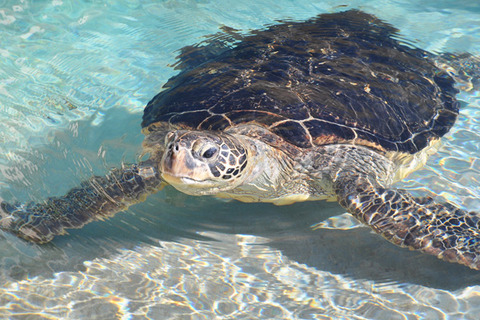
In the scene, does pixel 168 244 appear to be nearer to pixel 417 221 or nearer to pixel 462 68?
pixel 417 221

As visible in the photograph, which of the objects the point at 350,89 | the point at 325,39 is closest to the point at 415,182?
the point at 350,89

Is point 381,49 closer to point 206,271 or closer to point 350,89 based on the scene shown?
point 350,89

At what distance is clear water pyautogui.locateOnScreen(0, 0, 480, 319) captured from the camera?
3457 mm

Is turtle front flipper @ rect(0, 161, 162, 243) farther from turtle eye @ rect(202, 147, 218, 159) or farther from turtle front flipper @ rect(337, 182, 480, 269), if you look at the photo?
turtle front flipper @ rect(337, 182, 480, 269)

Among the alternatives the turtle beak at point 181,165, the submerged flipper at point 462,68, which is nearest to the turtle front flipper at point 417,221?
the turtle beak at point 181,165

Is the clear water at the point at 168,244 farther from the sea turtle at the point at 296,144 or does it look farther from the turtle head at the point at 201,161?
the turtle head at the point at 201,161

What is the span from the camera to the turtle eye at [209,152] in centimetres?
348

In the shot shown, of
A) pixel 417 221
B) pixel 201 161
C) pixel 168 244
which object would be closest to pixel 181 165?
pixel 201 161

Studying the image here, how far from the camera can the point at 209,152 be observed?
3.50 meters

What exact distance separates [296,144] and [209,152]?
1.10m

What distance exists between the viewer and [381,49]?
19.4ft

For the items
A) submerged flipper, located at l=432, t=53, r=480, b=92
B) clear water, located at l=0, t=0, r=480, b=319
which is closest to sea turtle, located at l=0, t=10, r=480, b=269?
clear water, located at l=0, t=0, r=480, b=319

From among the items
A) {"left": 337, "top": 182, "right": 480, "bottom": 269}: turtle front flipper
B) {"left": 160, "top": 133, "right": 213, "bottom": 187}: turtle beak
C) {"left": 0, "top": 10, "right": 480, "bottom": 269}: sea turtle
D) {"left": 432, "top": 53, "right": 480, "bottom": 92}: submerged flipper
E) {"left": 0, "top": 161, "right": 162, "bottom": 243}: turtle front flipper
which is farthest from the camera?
{"left": 432, "top": 53, "right": 480, "bottom": 92}: submerged flipper

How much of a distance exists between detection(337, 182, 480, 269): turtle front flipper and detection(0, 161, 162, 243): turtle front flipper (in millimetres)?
2049
